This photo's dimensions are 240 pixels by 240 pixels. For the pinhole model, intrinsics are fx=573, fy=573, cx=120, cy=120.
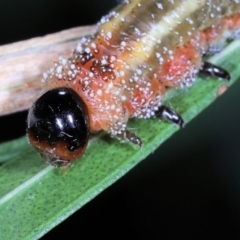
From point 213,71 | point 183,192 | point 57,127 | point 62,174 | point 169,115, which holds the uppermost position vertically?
point 213,71

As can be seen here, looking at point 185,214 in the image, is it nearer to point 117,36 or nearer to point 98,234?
point 98,234

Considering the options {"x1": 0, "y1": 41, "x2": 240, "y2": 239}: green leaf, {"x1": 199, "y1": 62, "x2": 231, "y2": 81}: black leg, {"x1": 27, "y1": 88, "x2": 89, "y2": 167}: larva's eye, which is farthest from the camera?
{"x1": 199, "y1": 62, "x2": 231, "y2": 81}: black leg

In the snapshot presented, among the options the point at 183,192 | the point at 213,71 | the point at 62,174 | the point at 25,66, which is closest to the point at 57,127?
the point at 62,174

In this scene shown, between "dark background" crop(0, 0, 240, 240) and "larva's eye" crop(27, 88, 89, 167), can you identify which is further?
"dark background" crop(0, 0, 240, 240)

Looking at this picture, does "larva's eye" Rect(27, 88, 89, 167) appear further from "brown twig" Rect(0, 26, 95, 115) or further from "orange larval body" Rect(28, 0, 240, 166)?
"brown twig" Rect(0, 26, 95, 115)

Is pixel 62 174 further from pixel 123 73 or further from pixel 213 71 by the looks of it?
pixel 213 71

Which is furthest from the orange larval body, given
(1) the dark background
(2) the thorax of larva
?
(1) the dark background

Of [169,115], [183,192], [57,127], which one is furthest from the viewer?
[183,192]

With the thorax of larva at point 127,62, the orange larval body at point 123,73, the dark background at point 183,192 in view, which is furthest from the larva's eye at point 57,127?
the dark background at point 183,192
